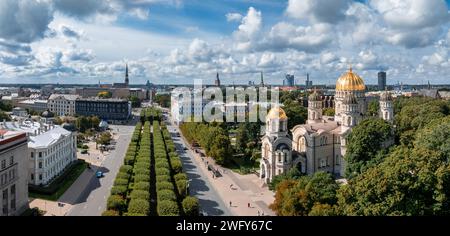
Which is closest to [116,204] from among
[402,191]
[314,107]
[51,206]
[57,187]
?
[51,206]

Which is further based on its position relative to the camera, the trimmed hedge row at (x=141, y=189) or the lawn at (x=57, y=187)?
the lawn at (x=57, y=187)

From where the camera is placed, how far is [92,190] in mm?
48062

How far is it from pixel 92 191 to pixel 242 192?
56.8 ft

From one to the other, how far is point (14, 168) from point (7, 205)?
11.4 ft

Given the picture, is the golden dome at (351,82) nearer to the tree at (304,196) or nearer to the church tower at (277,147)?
the church tower at (277,147)

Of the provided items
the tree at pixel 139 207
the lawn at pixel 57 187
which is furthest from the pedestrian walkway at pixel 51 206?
the tree at pixel 139 207

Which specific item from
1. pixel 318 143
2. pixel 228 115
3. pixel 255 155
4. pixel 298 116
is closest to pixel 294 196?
pixel 318 143

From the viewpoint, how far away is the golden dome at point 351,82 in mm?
62688

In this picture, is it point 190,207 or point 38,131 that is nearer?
point 190,207

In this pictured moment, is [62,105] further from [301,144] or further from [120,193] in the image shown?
[120,193]

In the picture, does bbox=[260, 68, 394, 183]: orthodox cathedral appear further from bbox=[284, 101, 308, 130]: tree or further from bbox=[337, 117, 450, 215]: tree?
bbox=[337, 117, 450, 215]: tree

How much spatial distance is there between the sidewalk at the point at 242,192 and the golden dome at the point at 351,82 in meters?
20.2

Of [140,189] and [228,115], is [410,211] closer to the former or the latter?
[140,189]

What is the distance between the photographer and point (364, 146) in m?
47.2
